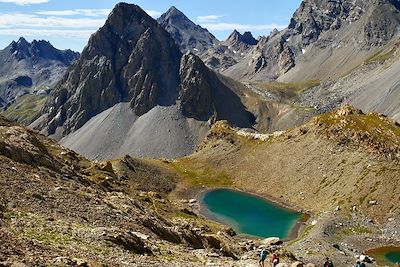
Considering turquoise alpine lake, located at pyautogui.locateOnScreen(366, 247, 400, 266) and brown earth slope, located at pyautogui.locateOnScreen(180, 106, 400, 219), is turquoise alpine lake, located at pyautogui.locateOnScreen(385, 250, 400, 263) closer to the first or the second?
turquoise alpine lake, located at pyautogui.locateOnScreen(366, 247, 400, 266)

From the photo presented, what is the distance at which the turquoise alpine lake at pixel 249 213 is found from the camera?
4643 inches

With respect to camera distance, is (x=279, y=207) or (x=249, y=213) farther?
(x=279, y=207)

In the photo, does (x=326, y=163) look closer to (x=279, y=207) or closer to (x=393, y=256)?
(x=279, y=207)

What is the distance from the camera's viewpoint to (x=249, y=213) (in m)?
136

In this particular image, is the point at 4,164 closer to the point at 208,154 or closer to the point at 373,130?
the point at 373,130

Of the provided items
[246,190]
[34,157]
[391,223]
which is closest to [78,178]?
[34,157]

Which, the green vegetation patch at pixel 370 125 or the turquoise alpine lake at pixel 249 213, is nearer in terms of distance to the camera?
the turquoise alpine lake at pixel 249 213

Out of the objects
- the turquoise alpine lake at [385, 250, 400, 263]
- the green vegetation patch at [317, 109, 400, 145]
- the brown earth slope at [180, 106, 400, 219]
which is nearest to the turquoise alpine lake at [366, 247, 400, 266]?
the turquoise alpine lake at [385, 250, 400, 263]

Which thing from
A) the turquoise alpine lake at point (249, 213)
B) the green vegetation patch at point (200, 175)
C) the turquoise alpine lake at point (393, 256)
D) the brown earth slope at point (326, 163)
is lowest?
the turquoise alpine lake at point (249, 213)

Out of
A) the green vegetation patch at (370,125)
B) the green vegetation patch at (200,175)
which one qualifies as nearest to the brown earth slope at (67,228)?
the green vegetation patch at (370,125)

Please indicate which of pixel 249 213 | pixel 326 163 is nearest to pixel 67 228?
pixel 249 213

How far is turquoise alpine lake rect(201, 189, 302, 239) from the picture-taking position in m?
118

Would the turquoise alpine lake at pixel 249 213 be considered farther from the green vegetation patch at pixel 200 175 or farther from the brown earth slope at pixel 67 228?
the brown earth slope at pixel 67 228

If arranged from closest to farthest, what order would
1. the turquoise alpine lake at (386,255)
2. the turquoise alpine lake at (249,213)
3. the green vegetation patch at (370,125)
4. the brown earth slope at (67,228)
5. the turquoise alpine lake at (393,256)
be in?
the brown earth slope at (67,228)
the turquoise alpine lake at (386,255)
the turquoise alpine lake at (393,256)
the turquoise alpine lake at (249,213)
the green vegetation patch at (370,125)
